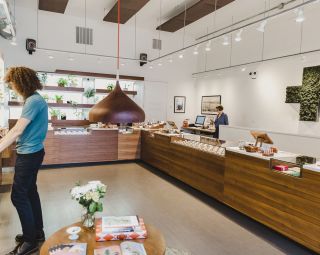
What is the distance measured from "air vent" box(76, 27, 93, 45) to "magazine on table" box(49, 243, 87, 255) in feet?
25.1

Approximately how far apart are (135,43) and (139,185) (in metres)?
5.83

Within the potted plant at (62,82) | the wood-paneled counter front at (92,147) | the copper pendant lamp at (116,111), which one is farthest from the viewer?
the potted plant at (62,82)

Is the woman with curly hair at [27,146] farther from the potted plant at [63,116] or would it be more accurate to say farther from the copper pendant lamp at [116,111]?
the potted plant at [63,116]

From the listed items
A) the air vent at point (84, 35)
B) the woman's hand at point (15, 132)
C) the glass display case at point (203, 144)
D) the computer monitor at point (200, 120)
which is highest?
the air vent at point (84, 35)

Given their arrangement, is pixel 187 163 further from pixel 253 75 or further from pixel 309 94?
pixel 253 75

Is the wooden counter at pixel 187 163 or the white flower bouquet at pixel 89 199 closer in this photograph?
the white flower bouquet at pixel 89 199

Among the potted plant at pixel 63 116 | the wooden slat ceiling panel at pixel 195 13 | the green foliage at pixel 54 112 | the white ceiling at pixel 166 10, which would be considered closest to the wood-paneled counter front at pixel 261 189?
the wooden slat ceiling panel at pixel 195 13

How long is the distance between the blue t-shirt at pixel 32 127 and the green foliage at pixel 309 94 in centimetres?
580

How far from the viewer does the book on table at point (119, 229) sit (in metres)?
2.16

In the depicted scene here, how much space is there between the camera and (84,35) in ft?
27.9

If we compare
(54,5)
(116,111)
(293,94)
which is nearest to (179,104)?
(293,94)

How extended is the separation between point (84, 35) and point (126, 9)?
2198mm

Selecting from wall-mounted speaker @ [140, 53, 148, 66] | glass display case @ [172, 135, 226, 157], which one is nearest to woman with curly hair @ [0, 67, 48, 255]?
glass display case @ [172, 135, 226, 157]

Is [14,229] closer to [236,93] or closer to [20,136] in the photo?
[20,136]
